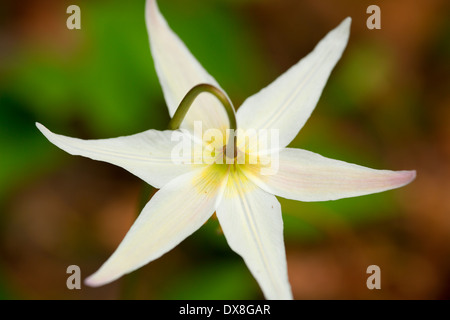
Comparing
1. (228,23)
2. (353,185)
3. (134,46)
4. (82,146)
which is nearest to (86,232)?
(134,46)

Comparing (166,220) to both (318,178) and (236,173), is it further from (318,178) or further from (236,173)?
(318,178)

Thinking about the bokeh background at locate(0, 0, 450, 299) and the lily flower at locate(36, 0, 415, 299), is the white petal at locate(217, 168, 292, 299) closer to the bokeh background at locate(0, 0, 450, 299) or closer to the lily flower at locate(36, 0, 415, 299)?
the lily flower at locate(36, 0, 415, 299)

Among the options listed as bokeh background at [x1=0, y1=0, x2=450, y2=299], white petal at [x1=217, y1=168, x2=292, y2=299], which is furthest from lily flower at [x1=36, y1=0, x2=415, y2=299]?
bokeh background at [x1=0, y1=0, x2=450, y2=299]

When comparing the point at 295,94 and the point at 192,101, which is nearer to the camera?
the point at 192,101

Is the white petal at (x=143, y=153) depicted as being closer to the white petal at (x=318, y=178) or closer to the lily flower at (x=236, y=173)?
the lily flower at (x=236, y=173)

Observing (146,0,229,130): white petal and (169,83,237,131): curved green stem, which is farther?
(146,0,229,130): white petal

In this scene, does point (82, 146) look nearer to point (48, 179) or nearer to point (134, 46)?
point (134, 46)

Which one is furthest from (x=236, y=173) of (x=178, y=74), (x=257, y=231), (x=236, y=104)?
(x=236, y=104)
